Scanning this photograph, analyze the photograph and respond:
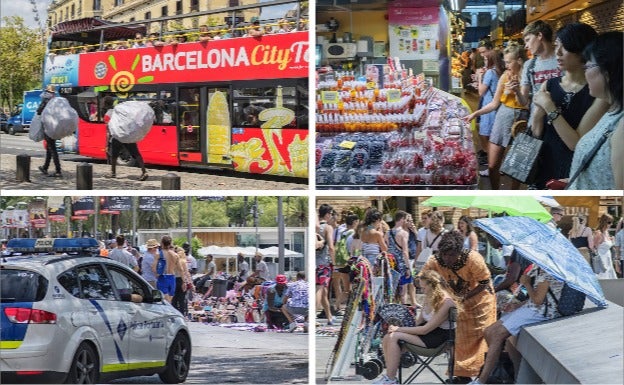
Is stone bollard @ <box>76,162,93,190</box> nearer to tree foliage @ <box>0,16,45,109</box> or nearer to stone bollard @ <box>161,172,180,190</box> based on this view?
stone bollard @ <box>161,172,180,190</box>

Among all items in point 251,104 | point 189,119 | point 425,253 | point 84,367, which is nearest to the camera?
point 84,367

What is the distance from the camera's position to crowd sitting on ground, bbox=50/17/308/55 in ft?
23.0

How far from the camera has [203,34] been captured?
25.0 feet

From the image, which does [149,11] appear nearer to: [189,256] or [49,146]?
[49,146]

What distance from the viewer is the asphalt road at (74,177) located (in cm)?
607

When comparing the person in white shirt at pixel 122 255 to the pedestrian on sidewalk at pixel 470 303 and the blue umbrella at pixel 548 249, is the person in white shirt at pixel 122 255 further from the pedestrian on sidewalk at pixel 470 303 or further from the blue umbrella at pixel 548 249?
the blue umbrella at pixel 548 249

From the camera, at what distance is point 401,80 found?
5879 mm

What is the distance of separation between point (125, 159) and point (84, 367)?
1.96 meters

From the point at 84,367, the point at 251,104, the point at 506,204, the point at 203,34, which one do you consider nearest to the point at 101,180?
the point at 84,367

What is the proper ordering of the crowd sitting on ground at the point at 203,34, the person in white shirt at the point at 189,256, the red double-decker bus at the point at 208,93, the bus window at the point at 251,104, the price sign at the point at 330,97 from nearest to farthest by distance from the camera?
the person in white shirt at the point at 189,256 → the price sign at the point at 330,97 → the crowd sitting on ground at the point at 203,34 → the red double-decker bus at the point at 208,93 → the bus window at the point at 251,104

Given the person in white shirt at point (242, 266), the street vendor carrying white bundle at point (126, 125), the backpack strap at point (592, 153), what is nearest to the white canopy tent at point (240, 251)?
the person in white shirt at point (242, 266)

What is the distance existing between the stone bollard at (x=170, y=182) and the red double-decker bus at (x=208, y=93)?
0.81 meters

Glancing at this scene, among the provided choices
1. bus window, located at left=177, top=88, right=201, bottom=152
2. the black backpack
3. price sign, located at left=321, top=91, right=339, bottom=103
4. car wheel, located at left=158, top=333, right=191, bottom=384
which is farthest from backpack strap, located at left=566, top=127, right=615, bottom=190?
bus window, located at left=177, top=88, right=201, bottom=152

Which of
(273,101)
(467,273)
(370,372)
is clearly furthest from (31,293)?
(273,101)
